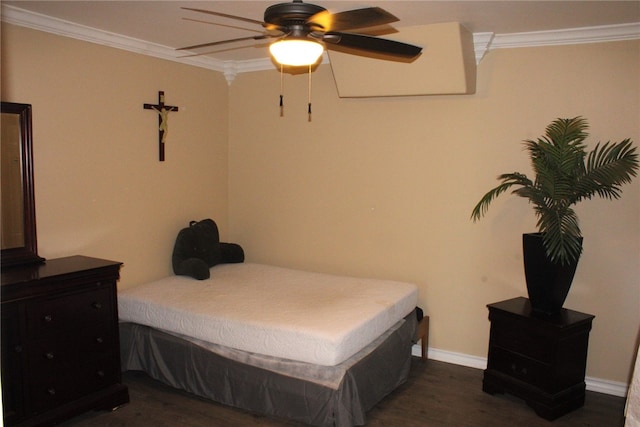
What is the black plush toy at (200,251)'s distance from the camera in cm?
399

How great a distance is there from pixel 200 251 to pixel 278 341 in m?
1.58

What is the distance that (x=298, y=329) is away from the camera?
2.89 m

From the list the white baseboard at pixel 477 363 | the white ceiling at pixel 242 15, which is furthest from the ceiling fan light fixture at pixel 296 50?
the white baseboard at pixel 477 363

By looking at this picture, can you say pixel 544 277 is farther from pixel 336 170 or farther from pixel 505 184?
pixel 336 170

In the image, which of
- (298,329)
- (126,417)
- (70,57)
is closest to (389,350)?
(298,329)

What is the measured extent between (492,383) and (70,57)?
3560mm

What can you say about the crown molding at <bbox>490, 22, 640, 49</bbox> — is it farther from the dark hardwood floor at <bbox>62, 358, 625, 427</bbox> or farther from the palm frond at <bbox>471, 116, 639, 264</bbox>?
the dark hardwood floor at <bbox>62, 358, 625, 427</bbox>

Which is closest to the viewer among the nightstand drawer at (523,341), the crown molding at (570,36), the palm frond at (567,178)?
the palm frond at (567,178)

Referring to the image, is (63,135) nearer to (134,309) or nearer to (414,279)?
(134,309)

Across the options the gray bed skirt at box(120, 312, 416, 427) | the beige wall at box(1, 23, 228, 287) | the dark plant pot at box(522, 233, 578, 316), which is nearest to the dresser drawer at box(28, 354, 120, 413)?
the gray bed skirt at box(120, 312, 416, 427)

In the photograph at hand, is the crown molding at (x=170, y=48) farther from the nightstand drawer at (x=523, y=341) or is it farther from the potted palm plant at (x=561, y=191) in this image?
the nightstand drawer at (x=523, y=341)

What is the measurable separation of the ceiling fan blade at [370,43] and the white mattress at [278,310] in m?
1.52

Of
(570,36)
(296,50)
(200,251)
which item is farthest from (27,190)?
(570,36)

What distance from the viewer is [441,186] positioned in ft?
12.7
